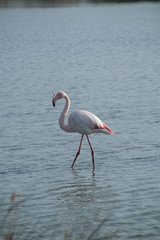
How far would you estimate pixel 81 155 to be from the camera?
32.4 feet

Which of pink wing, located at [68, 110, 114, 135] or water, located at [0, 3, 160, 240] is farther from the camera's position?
pink wing, located at [68, 110, 114, 135]

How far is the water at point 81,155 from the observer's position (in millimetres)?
6816

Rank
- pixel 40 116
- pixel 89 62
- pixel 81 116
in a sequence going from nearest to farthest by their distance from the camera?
pixel 81 116
pixel 40 116
pixel 89 62

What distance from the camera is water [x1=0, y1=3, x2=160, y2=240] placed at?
6816 mm

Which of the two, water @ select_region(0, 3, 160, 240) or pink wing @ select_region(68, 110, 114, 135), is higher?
pink wing @ select_region(68, 110, 114, 135)

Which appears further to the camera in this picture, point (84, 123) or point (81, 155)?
point (81, 155)

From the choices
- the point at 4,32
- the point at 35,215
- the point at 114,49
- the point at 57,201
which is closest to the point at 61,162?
the point at 57,201

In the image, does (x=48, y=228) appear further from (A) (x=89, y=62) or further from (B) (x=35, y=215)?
(A) (x=89, y=62)

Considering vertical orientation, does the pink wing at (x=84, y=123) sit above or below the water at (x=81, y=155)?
above

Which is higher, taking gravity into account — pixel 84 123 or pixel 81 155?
pixel 84 123

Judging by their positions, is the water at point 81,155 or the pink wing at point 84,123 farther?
the pink wing at point 84,123

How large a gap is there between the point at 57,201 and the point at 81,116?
2.09 metres

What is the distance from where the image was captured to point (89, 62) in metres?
25.0

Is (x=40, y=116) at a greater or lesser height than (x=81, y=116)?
lesser
